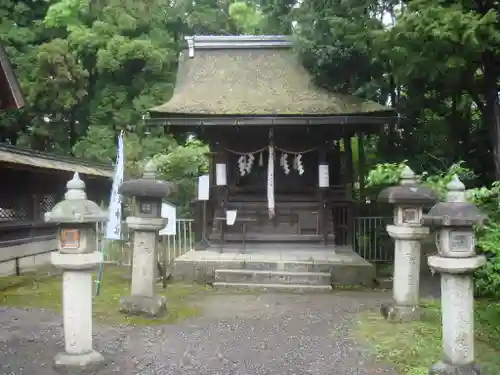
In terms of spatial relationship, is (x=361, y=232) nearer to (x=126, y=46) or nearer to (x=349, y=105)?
(x=349, y=105)

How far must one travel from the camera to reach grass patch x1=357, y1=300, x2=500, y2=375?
605 cm

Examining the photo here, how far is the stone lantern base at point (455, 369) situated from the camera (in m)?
5.43

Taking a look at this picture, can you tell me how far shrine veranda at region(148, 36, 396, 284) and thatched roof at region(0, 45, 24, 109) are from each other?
9.52ft

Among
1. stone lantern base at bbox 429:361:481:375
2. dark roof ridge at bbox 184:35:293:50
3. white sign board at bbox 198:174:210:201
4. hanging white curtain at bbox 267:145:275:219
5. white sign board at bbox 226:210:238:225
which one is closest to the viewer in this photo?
stone lantern base at bbox 429:361:481:375

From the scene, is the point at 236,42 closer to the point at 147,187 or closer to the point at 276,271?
the point at 276,271

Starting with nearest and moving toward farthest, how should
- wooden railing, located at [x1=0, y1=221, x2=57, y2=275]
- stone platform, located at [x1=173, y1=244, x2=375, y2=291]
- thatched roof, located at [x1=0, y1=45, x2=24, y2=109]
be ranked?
thatched roof, located at [x1=0, y1=45, x2=24, y2=109] → stone platform, located at [x1=173, y1=244, x2=375, y2=291] → wooden railing, located at [x1=0, y1=221, x2=57, y2=275]

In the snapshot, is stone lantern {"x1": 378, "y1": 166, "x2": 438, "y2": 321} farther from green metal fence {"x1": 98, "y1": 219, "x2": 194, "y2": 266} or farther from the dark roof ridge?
the dark roof ridge

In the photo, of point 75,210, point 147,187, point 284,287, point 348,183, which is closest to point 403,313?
point 284,287

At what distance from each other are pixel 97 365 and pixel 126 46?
56.3 ft

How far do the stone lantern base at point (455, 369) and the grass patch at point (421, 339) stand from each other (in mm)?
209

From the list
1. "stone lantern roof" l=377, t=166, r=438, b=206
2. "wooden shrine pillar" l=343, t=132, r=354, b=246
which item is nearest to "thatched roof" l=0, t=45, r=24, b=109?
"wooden shrine pillar" l=343, t=132, r=354, b=246

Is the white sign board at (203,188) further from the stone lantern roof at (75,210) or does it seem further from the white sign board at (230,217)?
the stone lantern roof at (75,210)

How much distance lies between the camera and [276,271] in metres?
11.3

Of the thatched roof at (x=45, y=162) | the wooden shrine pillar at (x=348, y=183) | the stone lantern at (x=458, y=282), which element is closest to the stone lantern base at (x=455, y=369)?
the stone lantern at (x=458, y=282)
